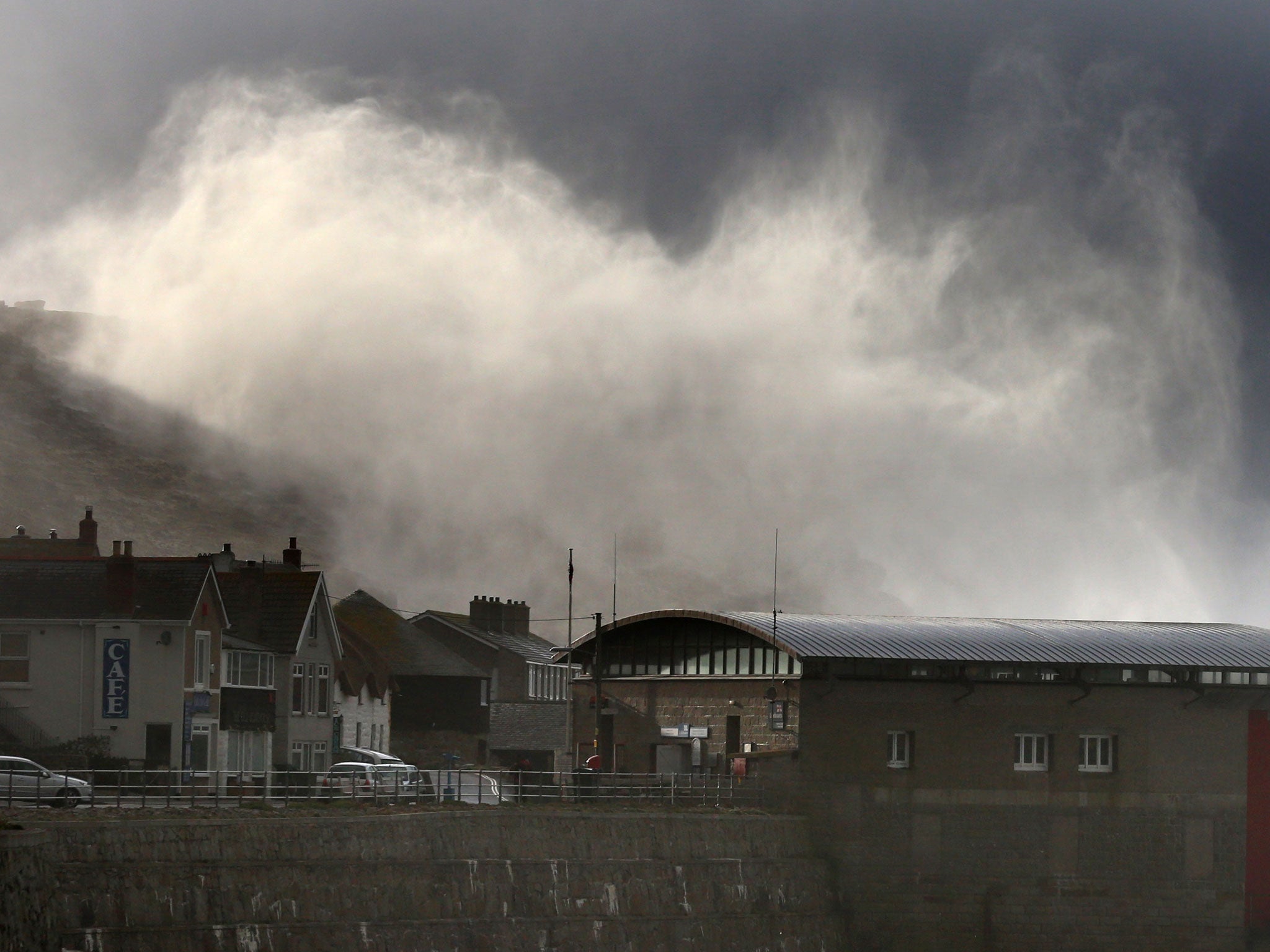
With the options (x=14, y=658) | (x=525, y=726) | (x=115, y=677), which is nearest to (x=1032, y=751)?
(x=115, y=677)

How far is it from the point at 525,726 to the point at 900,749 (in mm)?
46149

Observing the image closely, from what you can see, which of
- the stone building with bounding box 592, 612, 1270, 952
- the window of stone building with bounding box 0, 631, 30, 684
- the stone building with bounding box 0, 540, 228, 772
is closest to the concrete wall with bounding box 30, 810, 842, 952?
the stone building with bounding box 592, 612, 1270, 952

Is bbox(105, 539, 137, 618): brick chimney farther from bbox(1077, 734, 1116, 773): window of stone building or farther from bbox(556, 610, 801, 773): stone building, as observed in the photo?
bbox(1077, 734, 1116, 773): window of stone building

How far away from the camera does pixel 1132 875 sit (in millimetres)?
57281

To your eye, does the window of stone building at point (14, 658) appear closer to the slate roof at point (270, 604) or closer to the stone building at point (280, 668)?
the stone building at point (280, 668)

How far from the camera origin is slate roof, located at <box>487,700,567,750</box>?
98812 millimetres

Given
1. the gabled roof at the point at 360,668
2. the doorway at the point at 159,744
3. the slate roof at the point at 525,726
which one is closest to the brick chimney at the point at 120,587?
the doorway at the point at 159,744

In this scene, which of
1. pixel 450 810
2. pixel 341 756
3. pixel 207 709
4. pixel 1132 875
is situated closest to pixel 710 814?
pixel 450 810

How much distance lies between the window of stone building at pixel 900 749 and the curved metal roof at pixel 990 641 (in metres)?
2.18

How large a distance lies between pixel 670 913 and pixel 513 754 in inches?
1746

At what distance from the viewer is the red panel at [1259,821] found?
58906mm

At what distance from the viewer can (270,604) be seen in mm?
76188

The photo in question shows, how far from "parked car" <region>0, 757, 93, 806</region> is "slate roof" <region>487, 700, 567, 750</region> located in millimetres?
51676

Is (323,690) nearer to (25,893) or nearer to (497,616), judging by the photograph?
(497,616)
